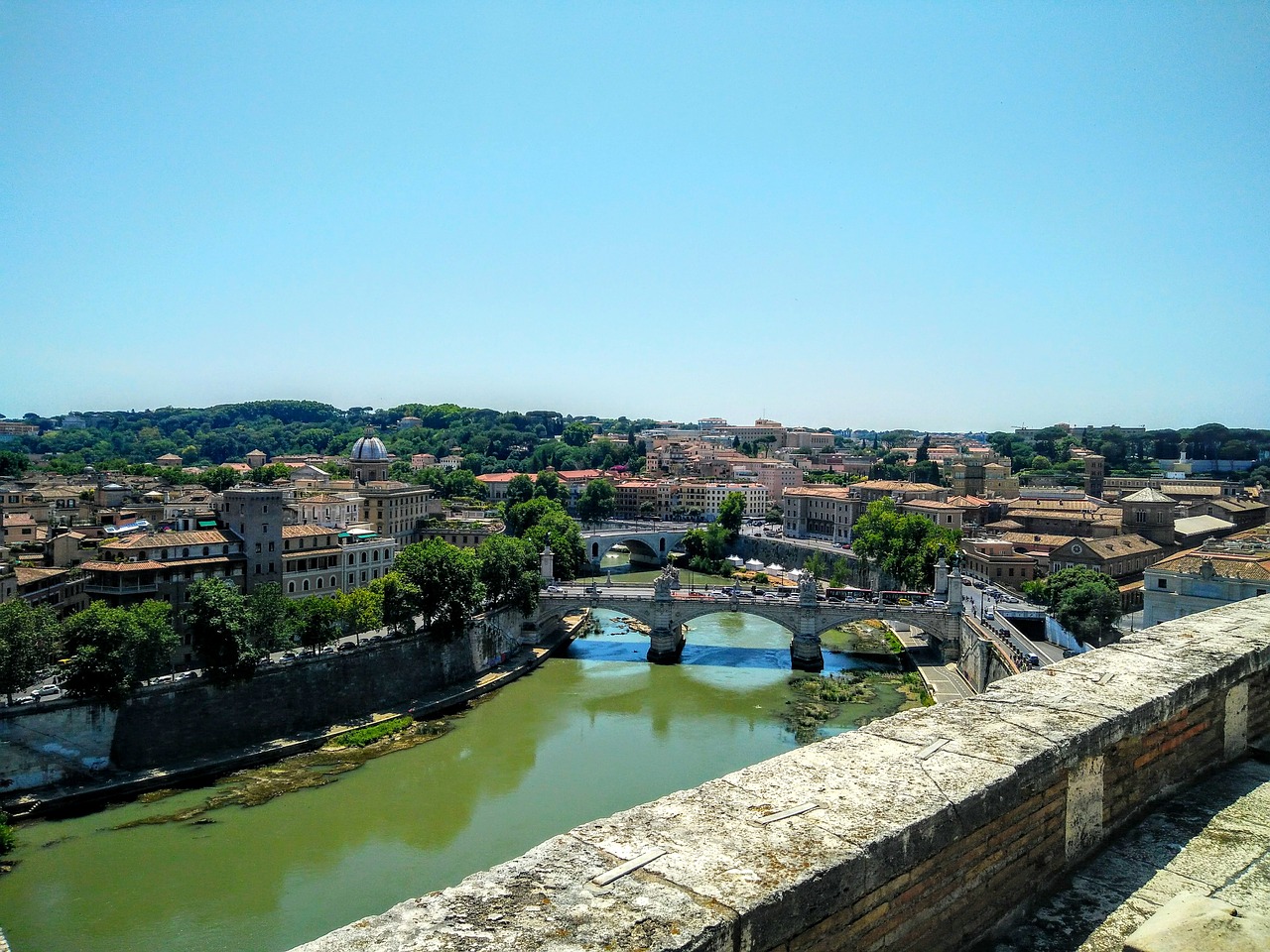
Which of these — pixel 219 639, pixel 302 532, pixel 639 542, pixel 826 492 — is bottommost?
pixel 639 542

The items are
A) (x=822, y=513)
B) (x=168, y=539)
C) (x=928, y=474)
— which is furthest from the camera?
(x=928, y=474)

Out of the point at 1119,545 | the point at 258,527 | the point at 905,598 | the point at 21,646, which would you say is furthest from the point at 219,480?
the point at 1119,545

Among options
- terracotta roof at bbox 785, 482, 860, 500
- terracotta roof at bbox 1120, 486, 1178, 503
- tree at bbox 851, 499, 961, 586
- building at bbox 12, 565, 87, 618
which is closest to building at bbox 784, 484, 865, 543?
terracotta roof at bbox 785, 482, 860, 500

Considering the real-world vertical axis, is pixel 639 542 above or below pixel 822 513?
below

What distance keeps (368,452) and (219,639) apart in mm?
27068

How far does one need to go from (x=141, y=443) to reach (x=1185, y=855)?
114 metres

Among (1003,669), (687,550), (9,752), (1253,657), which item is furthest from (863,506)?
(1253,657)

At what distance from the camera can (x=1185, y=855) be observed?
3.07m

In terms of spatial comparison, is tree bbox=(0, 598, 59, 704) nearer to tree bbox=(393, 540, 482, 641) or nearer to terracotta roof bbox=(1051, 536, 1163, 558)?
tree bbox=(393, 540, 482, 641)

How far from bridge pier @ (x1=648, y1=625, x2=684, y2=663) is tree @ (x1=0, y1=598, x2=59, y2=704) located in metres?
14.7

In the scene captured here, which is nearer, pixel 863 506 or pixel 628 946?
pixel 628 946

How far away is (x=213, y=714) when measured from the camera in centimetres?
1741

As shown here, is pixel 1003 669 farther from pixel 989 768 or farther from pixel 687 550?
pixel 687 550

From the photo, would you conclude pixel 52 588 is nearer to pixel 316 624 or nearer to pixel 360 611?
pixel 316 624
